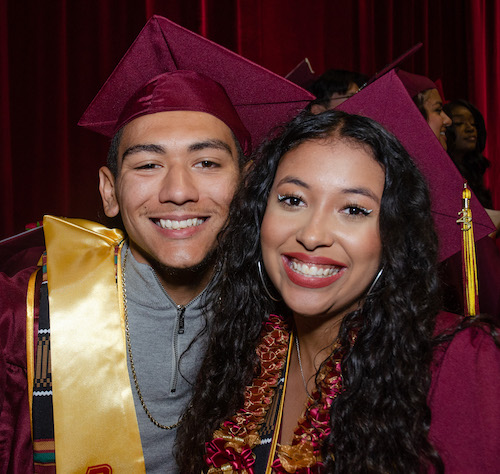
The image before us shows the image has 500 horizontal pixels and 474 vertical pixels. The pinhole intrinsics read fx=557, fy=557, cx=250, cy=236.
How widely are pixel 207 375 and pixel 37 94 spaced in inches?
97.8

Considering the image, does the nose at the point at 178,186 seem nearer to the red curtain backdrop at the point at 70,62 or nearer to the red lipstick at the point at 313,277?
the red lipstick at the point at 313,277

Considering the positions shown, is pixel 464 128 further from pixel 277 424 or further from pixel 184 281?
→ pixel 277 424

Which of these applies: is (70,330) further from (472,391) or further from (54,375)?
(472,391)

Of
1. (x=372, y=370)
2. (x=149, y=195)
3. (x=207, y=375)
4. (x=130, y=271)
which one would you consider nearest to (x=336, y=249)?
(x=372, y=370)

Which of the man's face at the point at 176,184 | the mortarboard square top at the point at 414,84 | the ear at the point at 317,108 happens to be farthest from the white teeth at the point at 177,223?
the mortarboard square top at the point at 414,84

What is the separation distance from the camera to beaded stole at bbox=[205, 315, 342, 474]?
4.92 feet

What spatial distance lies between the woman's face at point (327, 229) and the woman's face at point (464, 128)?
2728 mm

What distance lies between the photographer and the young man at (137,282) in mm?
1800

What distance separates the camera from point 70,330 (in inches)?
73.9

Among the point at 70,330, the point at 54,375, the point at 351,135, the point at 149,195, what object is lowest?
the point at 54,375

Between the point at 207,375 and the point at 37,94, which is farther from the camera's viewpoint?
the point at 37,94

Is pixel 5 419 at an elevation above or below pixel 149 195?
below

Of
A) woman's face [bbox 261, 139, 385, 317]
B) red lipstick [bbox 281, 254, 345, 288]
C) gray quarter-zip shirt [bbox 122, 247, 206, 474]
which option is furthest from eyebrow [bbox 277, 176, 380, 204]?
gray quarter-zip shirt [bbox 122, 247, 206, 474]

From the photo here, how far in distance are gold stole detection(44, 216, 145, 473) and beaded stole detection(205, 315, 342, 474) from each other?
0.36 metres
